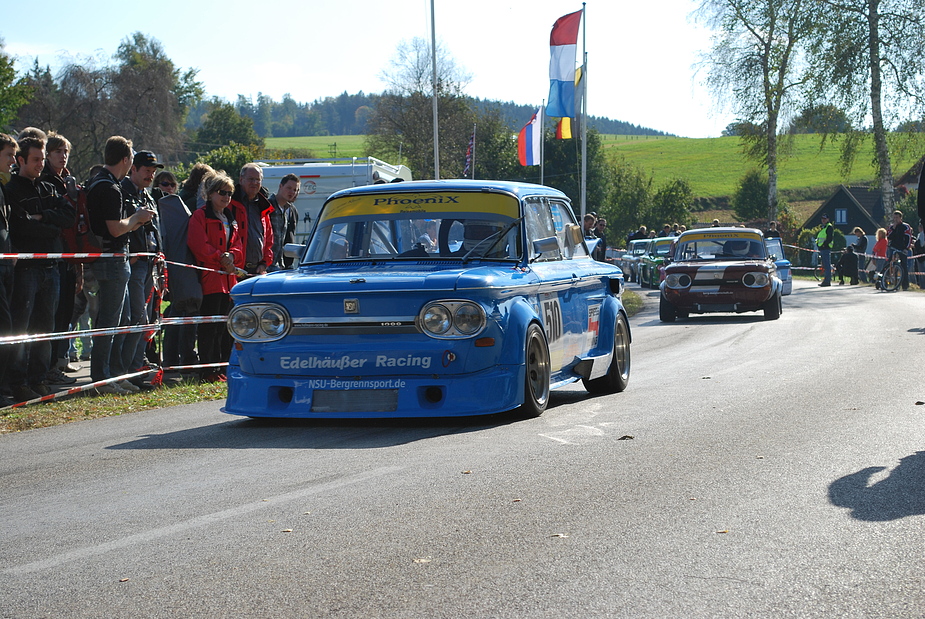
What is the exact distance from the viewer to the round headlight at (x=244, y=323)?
796cm

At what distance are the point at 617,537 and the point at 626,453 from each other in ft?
6.74

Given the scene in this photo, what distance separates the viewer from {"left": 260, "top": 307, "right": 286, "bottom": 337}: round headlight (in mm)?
7879

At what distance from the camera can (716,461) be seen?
6656 millimetres

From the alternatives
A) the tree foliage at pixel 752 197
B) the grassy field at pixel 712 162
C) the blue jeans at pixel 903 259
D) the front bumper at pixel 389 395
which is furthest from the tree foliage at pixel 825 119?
the grassy field at pixel 712 162

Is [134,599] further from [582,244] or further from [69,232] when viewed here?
[69,232]

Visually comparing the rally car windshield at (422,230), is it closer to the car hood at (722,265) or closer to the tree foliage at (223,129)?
the car hood at (722,265)

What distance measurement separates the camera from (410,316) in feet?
25.0

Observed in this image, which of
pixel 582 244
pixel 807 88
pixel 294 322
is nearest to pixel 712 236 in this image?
pixel 582 244

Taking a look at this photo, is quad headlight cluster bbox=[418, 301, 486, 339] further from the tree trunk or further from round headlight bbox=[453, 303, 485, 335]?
the tree trunk

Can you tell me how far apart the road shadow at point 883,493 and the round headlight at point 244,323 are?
390 cm

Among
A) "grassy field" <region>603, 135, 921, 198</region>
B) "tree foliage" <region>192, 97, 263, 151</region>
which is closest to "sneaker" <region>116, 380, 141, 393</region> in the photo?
"tree foliage" <region>192, 97, 263, 151</region>

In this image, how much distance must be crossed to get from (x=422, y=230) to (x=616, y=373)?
8.00 ft

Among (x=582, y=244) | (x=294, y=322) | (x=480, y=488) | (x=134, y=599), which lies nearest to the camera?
(x=134, y=599)

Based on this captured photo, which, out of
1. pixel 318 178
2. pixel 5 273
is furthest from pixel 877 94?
pixel 5 273
